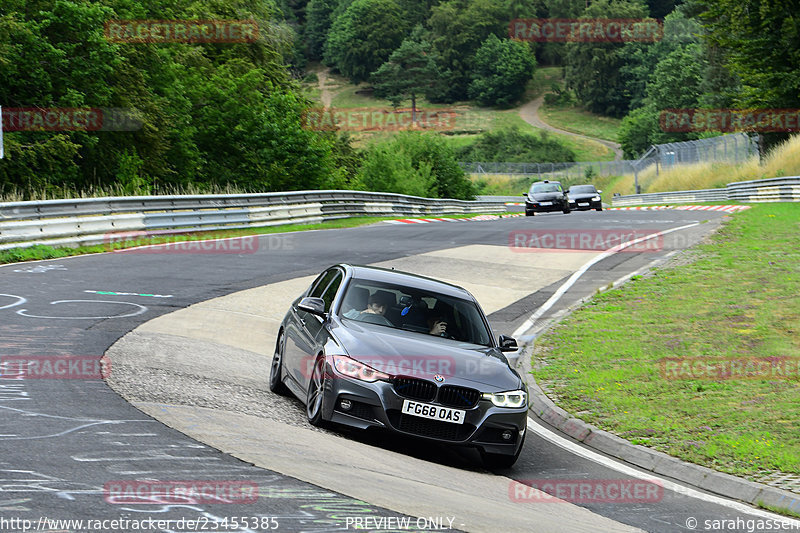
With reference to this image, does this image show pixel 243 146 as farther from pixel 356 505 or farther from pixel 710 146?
pixel 356 505

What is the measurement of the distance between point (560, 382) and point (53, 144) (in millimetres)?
26217

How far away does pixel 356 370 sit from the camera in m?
8.27

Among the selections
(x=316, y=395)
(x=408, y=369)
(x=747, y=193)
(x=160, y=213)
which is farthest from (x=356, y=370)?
(x=747, y=193)

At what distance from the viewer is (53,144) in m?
33.5

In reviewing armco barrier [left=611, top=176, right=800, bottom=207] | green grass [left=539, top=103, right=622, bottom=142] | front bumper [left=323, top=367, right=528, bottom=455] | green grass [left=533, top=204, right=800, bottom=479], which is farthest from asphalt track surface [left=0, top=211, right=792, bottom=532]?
green grass [left=539, top=103, right=622, bottom=142]

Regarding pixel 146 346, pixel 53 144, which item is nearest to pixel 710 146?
pixel 53 144

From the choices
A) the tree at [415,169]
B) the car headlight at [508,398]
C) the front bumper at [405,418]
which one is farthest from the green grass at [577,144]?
the front bumper at [405,418]

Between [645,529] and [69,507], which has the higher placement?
[69,507]

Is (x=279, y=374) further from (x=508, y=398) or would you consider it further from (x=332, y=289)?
(x=508, y=398)

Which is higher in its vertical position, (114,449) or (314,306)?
(314,306)

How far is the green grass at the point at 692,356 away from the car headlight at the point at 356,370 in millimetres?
2811

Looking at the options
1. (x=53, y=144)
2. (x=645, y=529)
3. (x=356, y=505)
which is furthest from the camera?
(x=53, y=144)

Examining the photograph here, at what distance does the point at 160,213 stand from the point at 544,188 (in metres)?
24.5

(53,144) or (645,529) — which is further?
(53,144)
